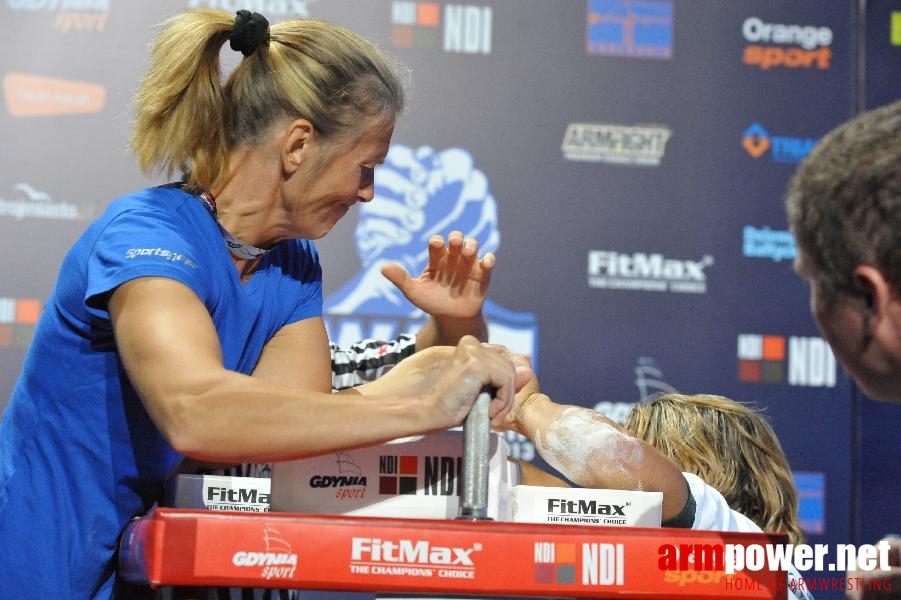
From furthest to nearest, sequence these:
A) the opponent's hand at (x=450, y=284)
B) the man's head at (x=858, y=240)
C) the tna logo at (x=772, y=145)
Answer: the tna logo at (x=772, y=145)
the opponent's hand at (x=450, y=284)
the man's head at (x=858, y=240)

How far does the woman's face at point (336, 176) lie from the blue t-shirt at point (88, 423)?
0.56 ft

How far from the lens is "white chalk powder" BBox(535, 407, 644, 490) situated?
1492 millimetres

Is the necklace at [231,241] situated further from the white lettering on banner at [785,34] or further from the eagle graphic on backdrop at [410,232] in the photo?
the white lettering on banner at [785,34]

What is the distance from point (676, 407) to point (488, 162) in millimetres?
1678

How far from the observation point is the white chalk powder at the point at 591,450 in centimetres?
149

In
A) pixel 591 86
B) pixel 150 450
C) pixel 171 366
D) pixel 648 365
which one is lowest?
pixel 648 365

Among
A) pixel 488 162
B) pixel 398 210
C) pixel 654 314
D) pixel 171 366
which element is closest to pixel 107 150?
pixel 398 210

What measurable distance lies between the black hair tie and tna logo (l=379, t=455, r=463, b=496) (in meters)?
0.65

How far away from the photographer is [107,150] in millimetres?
3340

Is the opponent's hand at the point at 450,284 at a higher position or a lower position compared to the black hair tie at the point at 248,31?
lower

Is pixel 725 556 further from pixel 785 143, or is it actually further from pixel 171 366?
pixel 785 143

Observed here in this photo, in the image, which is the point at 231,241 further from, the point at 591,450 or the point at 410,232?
the point at 410,232

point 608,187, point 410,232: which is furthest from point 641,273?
point 410,232

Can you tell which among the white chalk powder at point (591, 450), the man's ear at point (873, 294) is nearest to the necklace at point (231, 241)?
the white chalk powder at point (591, 450)
